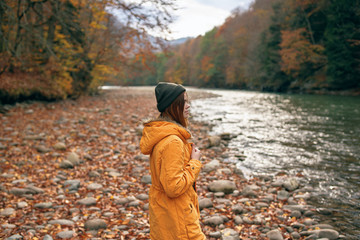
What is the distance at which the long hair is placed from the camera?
6.92ft

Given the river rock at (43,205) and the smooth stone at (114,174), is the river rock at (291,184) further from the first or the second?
the river rock at (43,205)

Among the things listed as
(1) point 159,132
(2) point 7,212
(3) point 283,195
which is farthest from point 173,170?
(3) point 283,195

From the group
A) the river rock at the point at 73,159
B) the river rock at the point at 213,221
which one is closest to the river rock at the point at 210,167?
the river rock at the point at 213,221

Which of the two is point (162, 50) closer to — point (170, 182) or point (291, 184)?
point (291, 184)

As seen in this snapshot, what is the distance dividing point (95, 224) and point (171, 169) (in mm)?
2691

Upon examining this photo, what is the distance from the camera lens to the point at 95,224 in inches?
157

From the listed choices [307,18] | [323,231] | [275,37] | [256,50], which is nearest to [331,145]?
[323,231]

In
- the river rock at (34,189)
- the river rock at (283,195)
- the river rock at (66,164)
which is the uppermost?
the river rock at (66,164)

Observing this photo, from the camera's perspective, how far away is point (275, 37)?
141 feet

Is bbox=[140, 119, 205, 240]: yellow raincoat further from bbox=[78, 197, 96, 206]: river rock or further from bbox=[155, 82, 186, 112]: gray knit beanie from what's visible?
bbox=[78, 197, 96, 206]: river rock

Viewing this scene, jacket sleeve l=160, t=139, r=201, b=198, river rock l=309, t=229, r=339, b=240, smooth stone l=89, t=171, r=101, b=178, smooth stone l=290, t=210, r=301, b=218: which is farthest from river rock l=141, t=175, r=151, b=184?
jacket sleeve l=160, t=139, r=201, b=198

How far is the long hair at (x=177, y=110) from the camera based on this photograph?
2.11m

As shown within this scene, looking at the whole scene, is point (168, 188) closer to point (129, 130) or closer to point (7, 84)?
point (129, 130)

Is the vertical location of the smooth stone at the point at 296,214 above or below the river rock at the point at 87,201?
below
